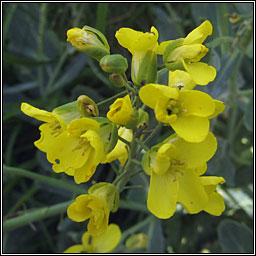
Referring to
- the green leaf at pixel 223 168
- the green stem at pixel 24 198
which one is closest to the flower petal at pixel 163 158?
the green leaf at pixel 223 168

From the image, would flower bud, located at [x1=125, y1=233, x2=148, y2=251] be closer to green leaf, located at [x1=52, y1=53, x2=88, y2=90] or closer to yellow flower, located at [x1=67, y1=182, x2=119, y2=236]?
yellow flower, located at [x1=67, y1=182, x2=119, y2=236]

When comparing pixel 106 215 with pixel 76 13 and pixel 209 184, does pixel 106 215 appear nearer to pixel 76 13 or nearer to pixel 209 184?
pixel 209 184

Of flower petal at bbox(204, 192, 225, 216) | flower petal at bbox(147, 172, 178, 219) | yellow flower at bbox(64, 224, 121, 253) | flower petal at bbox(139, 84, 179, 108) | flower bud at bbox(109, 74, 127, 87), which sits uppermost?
flower bud at bbox(109, 74, 127, 87)

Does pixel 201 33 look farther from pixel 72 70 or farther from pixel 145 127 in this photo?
pixel 72 70

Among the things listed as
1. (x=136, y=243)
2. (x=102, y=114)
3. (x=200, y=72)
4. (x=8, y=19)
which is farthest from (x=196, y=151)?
(x=8, y=19)

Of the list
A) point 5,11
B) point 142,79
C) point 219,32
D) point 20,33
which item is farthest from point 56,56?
point 142,79

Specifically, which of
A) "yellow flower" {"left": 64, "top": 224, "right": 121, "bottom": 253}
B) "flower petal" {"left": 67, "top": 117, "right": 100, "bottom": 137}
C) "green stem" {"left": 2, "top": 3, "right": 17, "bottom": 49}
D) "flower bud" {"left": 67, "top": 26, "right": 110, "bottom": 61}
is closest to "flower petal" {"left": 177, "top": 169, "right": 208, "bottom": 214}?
"flower petal" {"left": 67, "top": 117, "right": 100, "bottom": 137}
